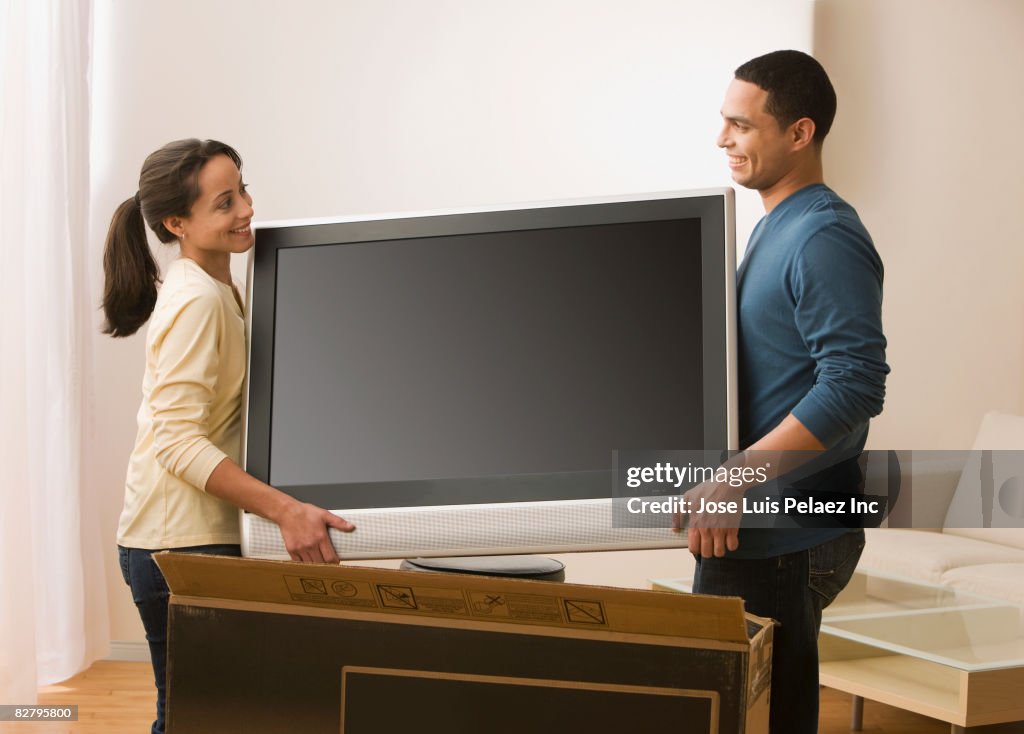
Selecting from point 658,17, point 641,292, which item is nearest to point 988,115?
point 658,17

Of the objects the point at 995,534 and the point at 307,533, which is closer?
the point at 307,533

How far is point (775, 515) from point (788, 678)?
0.75ft

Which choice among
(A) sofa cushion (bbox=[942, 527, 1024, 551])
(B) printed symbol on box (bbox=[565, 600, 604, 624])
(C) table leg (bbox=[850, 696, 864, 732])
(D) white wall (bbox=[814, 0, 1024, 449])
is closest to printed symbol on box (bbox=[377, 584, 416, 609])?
(B) printed symbol on box (bbox=[565, 600, 604, 624])

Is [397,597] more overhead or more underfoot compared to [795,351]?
more underfoot

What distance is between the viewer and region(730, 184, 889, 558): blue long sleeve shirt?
1.38 metres

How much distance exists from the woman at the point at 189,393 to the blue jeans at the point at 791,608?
0.61m

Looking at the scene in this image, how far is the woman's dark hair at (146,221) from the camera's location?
5.51ft

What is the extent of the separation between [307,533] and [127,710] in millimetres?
1841

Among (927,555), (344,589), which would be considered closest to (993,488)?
(927,555)

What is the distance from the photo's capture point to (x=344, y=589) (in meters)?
1.23

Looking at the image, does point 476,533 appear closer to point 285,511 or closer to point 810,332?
point 285,511

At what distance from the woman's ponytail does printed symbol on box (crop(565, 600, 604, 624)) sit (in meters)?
0.95

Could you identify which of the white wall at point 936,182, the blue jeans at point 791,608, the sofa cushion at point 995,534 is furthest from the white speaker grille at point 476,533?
the white wall at point 936,182

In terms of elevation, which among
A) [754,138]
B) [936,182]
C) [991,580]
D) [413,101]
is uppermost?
[413,101]
